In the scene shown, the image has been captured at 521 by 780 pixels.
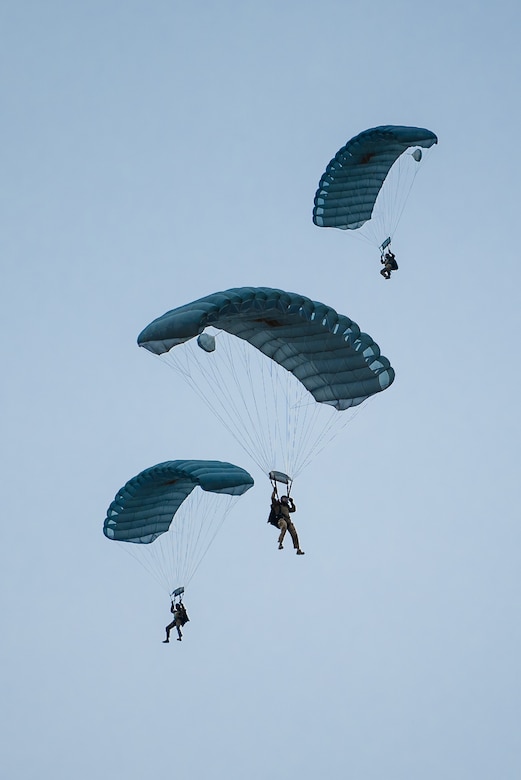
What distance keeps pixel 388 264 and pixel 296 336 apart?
1079 centimetres

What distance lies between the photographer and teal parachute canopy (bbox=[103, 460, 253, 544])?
33.5 meters

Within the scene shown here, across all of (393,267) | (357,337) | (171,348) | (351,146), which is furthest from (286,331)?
(393,267)

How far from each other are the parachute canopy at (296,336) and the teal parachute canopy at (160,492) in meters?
2.43

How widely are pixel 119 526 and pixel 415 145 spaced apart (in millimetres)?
11692

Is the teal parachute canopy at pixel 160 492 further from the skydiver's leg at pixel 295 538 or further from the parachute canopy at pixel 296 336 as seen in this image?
the parachute canopy at pixel 296 336

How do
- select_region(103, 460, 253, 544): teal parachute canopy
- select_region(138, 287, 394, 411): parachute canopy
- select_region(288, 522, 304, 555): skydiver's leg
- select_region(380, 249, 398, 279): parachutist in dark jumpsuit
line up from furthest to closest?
1. select_region(380, 249, 398, 279): parachutist in dark jumpsuit
2. select_region(288, 522, 304, 555): skydiver's leg
3. select_region(103, 460, 253, 544): teal parachute canopy
4. select_region(138, 287, 394, 411): parachute canopy

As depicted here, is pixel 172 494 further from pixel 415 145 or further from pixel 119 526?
pixel 415 145

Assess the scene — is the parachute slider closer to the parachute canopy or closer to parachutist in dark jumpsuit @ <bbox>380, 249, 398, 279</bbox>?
the parachute canopy

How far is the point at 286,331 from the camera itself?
113 ft

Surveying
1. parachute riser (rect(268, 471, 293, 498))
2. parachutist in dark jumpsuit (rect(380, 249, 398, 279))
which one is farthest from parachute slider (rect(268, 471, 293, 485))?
parachutist in dark jumpsuit (rect(380, 249, 398, 279))

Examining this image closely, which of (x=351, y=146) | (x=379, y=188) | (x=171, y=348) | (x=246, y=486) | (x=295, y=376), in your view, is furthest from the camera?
(x=379, y=188)

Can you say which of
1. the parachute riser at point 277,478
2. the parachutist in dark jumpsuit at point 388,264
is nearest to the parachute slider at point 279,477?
the parachute riser at point 277,478

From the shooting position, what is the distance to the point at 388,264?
4478 cm

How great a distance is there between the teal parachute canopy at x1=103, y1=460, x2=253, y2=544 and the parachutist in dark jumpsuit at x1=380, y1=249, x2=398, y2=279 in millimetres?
9260
